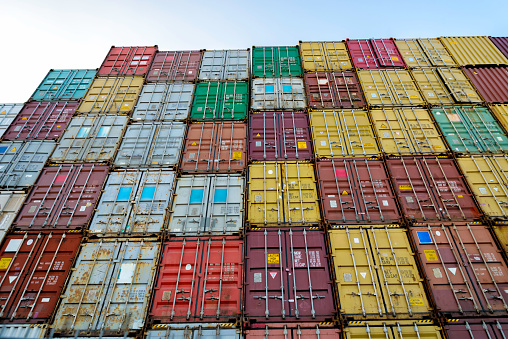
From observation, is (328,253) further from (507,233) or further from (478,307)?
(507,233)

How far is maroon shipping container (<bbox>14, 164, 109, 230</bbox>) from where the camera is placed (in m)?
11.0

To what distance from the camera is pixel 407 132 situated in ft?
44.1

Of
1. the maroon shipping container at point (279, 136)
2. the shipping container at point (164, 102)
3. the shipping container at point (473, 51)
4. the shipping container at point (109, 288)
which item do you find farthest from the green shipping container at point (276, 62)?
the shipping container at point (109, 288)

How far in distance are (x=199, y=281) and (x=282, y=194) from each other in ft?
13.9

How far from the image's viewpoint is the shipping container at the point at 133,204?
35.4 feet

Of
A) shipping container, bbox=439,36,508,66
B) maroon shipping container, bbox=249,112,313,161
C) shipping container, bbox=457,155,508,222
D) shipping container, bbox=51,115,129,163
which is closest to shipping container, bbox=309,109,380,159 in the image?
maroon shipping container, bbox=249,112,313,161

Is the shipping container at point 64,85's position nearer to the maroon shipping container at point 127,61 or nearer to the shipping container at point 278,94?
the maroon shipping container at point 127,61

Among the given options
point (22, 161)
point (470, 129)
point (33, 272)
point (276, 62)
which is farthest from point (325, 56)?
point (33, 272)

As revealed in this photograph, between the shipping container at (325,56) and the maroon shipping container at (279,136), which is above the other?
the shipping container at (325,56)

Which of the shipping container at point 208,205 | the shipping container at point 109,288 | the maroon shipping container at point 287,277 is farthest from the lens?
the shipping container at point 208,205

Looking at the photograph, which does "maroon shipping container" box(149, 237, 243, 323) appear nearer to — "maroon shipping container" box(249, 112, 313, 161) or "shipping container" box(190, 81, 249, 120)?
"maroon shipping container" box(249, 112, 313, 161)

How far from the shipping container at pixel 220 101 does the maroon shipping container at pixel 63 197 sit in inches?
205

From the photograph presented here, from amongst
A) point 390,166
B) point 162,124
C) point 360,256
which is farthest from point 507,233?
point 162,124

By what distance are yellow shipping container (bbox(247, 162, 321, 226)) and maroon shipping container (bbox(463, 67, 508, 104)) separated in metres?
10.6
